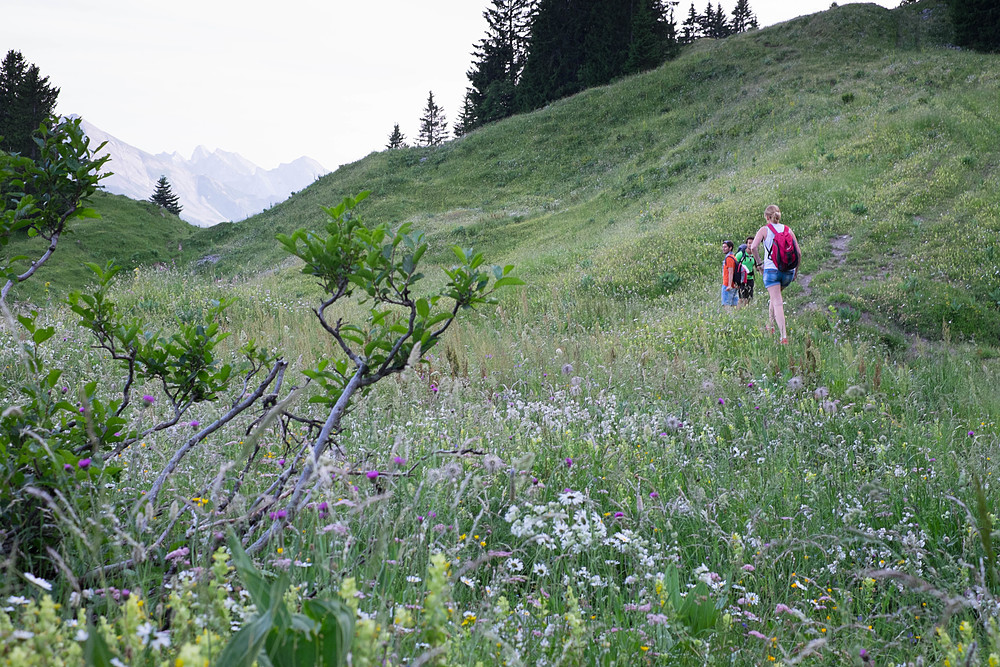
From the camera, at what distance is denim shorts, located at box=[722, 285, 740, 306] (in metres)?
11.4

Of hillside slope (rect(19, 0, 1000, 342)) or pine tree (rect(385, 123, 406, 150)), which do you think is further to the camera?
pine tree (rect(385, 123, 406, 150))

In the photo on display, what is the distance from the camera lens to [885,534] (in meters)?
3.10

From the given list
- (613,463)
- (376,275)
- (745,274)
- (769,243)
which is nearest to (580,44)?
(745,274)

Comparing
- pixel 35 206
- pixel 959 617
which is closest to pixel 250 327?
pixel 35 206

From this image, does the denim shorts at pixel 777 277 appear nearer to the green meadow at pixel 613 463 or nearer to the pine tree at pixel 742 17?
the green meadow at pixel 613 463

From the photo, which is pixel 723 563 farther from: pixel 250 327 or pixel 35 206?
pixel 250 327

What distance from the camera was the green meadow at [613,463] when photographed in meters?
1.76

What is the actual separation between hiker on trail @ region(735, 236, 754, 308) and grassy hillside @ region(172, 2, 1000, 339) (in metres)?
1.01

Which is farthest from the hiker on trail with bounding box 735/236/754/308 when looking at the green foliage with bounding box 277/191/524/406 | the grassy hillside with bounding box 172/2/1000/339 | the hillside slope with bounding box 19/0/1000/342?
the green foliage with bounding box 277/191/524/406

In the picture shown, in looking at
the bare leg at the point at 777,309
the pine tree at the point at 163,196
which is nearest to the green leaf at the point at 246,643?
Answer: the bare leg at the point at 777,309

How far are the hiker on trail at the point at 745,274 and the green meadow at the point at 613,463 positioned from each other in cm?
88

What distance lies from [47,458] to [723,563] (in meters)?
2.91

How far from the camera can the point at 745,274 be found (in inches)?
455

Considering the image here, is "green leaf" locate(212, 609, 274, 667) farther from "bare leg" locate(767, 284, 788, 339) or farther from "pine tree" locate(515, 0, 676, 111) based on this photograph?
"pine tree" locate(515, 0, 676, 111)
